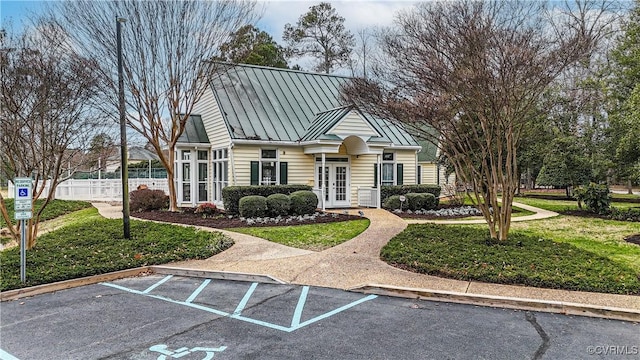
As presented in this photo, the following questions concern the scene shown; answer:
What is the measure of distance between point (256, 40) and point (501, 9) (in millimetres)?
11118

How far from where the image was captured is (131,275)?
7.98 metres

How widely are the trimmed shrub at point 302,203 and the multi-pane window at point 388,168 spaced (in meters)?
4.65

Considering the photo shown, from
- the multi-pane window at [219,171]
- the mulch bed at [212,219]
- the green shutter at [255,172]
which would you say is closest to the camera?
the mulch bed at [212,219]

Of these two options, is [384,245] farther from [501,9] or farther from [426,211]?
[426,211]

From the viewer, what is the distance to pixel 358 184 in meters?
18.5

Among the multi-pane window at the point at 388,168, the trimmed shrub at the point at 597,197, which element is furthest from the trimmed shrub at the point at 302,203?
the trimmed shrub at the point at 597,197

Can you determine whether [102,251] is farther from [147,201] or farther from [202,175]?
[202,175]

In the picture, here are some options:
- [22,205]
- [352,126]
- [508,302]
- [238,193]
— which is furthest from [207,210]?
[508,302]

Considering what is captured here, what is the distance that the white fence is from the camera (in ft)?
71.8

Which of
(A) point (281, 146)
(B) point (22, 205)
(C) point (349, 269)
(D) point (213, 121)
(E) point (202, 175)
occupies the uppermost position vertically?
(D) point (213, 121)

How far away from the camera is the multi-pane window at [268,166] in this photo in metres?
16.8

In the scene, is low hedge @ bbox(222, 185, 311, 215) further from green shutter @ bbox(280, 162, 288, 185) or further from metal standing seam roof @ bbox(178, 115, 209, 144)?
metal standing seam roof @ bbox(178, 115, 209, 144)

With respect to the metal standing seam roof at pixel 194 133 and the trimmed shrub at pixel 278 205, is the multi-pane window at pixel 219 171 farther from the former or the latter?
the trimmed shrub at pixel 278 205

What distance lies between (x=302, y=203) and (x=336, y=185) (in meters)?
3.37
